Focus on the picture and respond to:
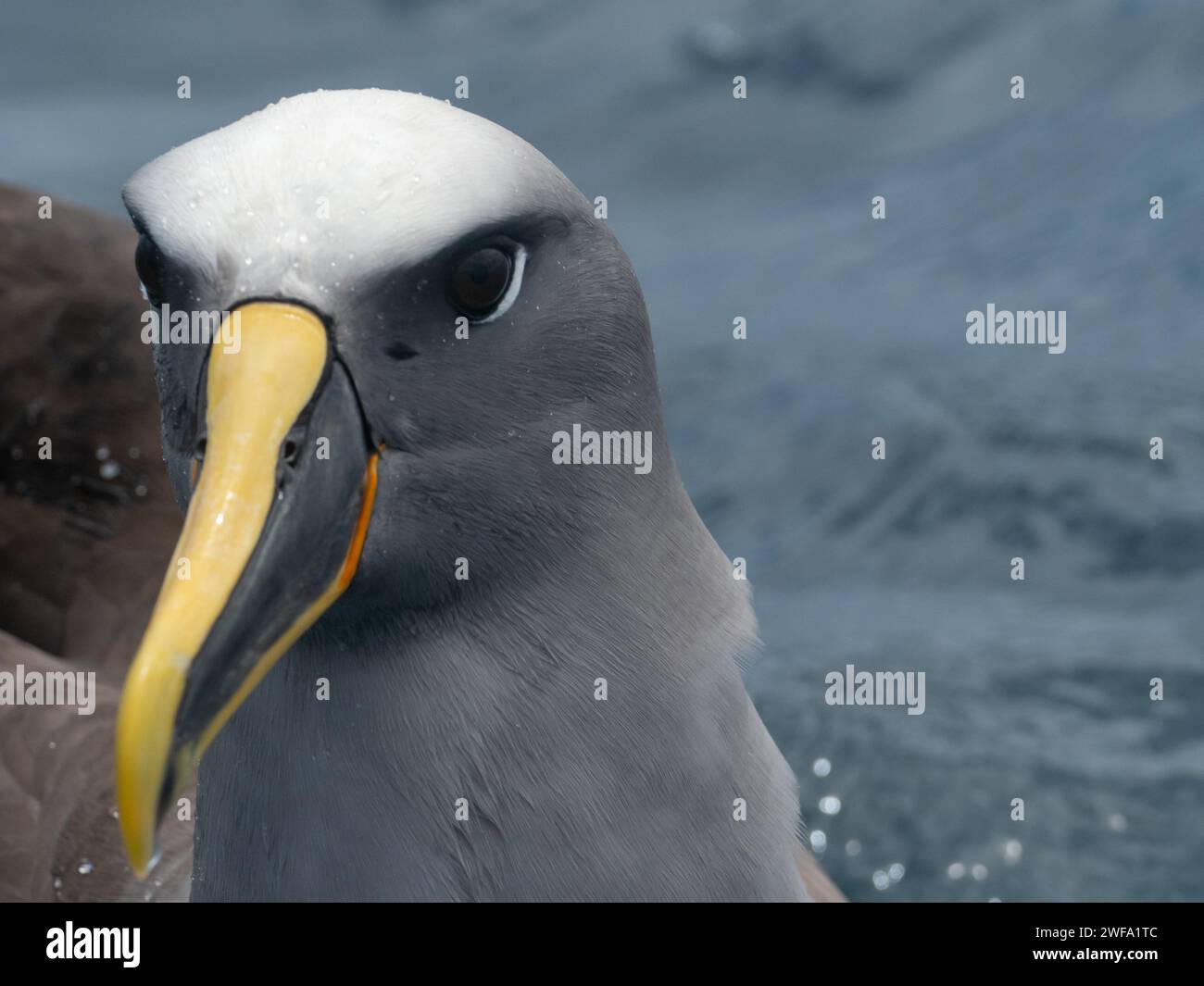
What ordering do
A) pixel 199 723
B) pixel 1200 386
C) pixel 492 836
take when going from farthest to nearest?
1. pixel 1200 386
2. pixel 492 836
3. pixel 199 723

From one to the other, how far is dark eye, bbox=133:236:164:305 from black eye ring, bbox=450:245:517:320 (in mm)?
417

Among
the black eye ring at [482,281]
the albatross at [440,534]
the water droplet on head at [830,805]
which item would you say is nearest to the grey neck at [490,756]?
the albatross at [440,534]

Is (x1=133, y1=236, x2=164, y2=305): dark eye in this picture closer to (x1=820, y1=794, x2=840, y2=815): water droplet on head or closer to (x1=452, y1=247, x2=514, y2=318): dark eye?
(x1=452, y1=247, x2=514, y2=318): dark eye

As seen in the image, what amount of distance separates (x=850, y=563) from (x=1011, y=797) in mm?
2016

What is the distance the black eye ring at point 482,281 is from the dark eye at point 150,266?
1.37ft

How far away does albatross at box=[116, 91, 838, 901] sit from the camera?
2.15 m

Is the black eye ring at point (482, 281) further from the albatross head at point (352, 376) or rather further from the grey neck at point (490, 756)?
the grey neck at point (490, 756)

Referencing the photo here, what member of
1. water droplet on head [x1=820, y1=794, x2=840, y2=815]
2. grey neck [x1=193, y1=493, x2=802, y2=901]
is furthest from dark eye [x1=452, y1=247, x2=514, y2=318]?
water droplet on head [x1=820, y1=794, x2=840, y2=815]

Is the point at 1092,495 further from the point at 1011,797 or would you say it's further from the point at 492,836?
the point at 492,836

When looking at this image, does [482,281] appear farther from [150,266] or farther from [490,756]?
[490,756]

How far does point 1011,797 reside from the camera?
597cm

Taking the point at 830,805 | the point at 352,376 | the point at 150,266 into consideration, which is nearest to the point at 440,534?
the point at 352,376

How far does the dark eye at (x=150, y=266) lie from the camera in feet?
7.53
